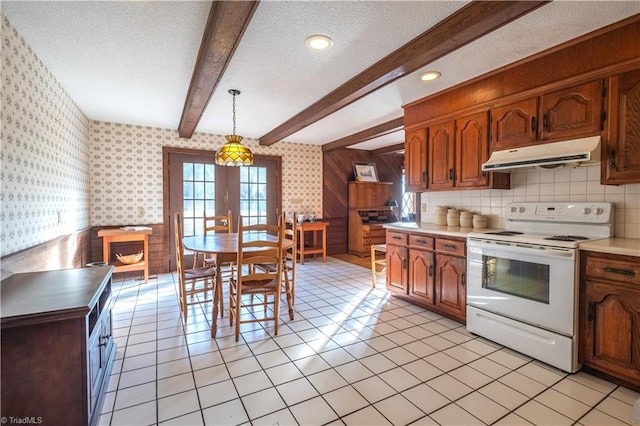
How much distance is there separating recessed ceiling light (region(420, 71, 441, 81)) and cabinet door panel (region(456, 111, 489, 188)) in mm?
556

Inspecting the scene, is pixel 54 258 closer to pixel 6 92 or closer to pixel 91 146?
pixel 6 92

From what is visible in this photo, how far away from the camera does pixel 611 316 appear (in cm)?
194

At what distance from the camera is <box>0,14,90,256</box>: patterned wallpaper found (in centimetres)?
191

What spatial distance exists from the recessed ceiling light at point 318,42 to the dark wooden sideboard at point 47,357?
209 cm

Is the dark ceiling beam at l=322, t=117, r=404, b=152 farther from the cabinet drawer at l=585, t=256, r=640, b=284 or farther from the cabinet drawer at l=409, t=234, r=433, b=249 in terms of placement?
the cabinet drawer at l=585, t=256, r=640, b=284

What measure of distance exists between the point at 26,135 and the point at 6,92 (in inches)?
14.7

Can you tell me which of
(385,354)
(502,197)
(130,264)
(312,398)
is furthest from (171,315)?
(502,197)

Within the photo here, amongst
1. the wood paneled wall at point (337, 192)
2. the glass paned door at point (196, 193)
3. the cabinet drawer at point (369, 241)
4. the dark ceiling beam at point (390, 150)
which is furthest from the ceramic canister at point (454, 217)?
the glass paned door at point (196, 193)

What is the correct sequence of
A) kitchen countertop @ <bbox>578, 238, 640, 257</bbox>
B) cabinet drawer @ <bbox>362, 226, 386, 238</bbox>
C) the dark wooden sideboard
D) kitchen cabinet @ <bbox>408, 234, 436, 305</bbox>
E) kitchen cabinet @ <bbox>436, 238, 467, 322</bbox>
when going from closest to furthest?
the dark wooden sideboard
kitchen countertop @ <bbox>578, 238, 640, 257</bbox>
kitchen cabinet @ <bbox>436, 238, 467, 322</bbox>
kitchen cabinet @ <bbox>408, 234, 436, 305</bbox>
cabinet drawer @ <bbox>362, 226, 386, 238</bbox>

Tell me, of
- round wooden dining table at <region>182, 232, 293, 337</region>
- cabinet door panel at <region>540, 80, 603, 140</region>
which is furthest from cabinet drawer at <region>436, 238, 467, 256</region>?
round wooden dining table at <region>182, 232, 293, 337</region>

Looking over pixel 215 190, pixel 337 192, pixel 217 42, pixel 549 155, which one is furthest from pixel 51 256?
pixel 337 192

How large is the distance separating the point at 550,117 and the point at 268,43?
2302mm

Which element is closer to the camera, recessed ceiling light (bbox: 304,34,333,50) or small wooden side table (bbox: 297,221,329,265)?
recessed ceiling light (bbox: 304,34,333,50)

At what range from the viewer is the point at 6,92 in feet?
6.26
